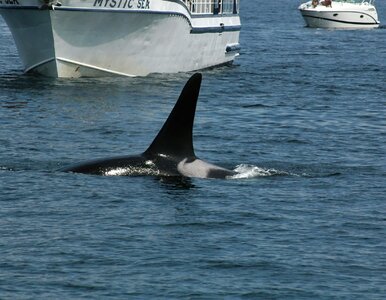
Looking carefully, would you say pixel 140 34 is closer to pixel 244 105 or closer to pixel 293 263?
pixel 244 105

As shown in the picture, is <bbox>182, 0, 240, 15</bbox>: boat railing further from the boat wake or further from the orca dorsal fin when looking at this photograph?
the orca dorsal fin

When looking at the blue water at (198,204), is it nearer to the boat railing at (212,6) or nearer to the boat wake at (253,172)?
the boat wake at (253,172)

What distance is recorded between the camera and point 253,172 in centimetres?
2300

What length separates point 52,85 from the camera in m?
37.9

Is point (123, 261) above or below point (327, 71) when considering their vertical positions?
above

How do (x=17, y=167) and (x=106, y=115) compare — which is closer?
(x=17, y=167)

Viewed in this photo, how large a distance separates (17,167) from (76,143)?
3.79 m

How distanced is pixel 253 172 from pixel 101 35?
683 inches

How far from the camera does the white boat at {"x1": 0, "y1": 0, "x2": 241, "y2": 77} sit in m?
38.1

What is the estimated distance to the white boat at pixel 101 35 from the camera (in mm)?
38062

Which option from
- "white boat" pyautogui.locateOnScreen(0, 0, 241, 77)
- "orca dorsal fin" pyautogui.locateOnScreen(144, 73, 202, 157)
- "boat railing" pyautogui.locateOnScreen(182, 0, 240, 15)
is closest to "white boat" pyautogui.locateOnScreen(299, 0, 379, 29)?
"boat railing" pyautogui.locateOnScreen(182, 0, 240, 15)

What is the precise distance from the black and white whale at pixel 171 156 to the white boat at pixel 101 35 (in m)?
16.8

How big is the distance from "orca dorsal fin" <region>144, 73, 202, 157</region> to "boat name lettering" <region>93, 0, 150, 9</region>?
58.6ft

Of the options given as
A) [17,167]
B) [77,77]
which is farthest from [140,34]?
[17,167]
